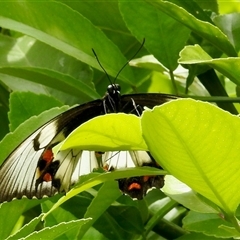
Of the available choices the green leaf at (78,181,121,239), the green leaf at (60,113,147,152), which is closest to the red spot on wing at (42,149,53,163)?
the green leaf at (78,181,121,239)

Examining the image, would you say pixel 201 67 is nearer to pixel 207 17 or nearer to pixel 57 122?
pixel 207 17

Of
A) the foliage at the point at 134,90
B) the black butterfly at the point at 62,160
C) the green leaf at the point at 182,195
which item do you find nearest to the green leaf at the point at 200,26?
the foliage at the point at 134,90

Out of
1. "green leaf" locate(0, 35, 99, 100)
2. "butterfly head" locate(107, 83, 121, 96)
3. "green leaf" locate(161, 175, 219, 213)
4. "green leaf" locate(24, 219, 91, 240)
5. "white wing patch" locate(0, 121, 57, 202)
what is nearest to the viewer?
"green leaf" locate(24, 219, 91, 240)

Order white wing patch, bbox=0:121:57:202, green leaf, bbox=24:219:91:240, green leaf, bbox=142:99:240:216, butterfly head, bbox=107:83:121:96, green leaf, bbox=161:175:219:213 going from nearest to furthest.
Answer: green leaf, bbox=142:99:240:216, green leaf, bbox=24:219:91:240, green leaf, bbox=161:175:219:213, white wing patch, bbox=0:121:57:202, butterfly head, bbox=107:83:121:96

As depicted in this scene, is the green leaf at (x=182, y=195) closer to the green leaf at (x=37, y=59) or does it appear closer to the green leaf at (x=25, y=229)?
the green leaf at (x=25, y=229)

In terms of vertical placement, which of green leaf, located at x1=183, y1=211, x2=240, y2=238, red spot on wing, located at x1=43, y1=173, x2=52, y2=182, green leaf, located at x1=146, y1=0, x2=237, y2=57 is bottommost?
green leaf, located at x1=183, y1=211, x2=240, y2=238

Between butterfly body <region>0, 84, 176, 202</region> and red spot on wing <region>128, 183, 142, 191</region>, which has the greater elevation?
butterfly body <region>0, 84, 176, 202</region>

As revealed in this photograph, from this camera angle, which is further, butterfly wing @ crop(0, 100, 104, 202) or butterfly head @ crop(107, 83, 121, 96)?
butterfly head @ crop(107, 83, 121, 96)

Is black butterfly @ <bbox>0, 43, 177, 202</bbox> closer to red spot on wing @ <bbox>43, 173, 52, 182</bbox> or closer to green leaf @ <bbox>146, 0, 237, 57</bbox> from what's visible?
red spot on wing @ <bbox>43, 173, 52, 182</bbox>
